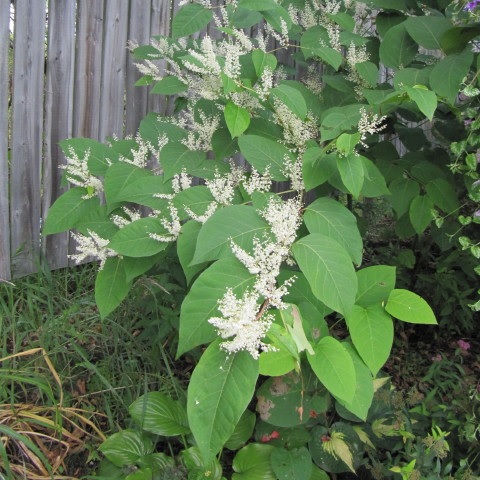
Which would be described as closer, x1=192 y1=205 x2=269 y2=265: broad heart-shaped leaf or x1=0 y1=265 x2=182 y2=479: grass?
x1=192 y1=205 x2=269 y2=265: broad heart-shaped leaf

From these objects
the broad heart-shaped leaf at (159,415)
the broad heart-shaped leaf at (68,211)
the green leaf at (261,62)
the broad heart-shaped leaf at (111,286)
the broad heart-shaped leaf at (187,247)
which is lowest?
the broad heart-shaped leaf at (159,415)

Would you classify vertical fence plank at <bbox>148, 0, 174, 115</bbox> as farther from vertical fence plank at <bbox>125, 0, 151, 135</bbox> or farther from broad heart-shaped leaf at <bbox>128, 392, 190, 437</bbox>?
broad heart-shaped leaf at <bbox>128, 392, 190, 437</bbox>

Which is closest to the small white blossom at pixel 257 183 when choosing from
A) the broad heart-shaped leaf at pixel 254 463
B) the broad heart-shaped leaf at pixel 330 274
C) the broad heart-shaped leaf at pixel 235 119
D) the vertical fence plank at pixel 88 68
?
the broad heart-shaped leaf at pixel 235 119

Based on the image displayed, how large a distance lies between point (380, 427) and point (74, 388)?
3.87ft

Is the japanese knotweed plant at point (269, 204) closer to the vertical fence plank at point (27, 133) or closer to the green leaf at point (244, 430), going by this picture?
the green leaf at point (244, 430)

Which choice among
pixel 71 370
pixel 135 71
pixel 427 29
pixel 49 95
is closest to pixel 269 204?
pixel 427 29

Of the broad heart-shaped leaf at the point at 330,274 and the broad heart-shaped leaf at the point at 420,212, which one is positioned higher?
the broad heart-shaped leaf at the point at 330,274

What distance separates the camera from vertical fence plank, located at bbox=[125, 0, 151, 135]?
3.63 metres

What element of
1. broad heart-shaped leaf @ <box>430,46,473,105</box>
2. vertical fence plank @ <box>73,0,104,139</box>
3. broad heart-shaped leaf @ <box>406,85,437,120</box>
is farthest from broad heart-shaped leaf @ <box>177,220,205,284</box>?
vertical fence plank @ <box>73,0,104,139</box>

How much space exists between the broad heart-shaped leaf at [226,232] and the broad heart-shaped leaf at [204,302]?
0.30ft

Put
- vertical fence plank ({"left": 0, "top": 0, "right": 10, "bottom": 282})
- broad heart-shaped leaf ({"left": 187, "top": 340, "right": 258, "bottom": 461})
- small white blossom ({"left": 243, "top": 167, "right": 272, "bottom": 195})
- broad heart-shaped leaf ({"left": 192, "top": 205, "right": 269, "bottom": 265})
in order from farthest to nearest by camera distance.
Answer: vertical fence plank ({"left": 0, "top": 0, "right": 10, "bottom": 282})
small white blossom ({"left": 243, "top": 167, "right": 272, "bottom": 195})
broad heart-shaped leaf ({"left": 192, "top": 205, "right": 269, "bottom": 265})
broad heart-shaped leaf ({"left": 187, "top": 340, "right": 258, "bottom": 461})

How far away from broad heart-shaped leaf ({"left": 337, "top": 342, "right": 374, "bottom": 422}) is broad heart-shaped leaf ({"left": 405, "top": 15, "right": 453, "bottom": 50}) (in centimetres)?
110

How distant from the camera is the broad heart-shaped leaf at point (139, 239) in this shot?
1.52 meters

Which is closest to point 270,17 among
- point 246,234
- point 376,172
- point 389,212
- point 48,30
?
point 376,172
